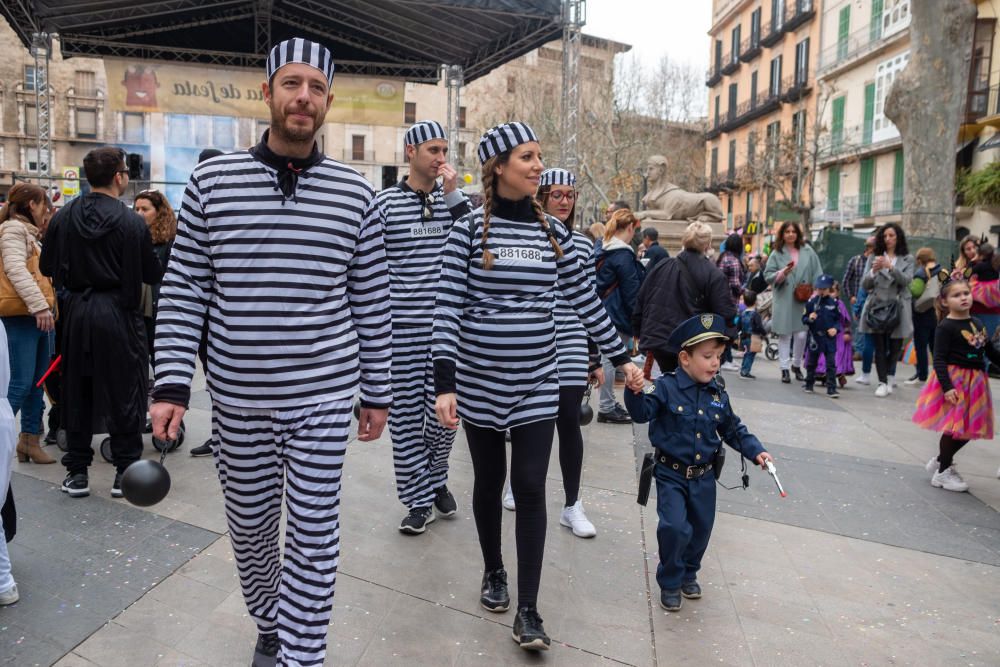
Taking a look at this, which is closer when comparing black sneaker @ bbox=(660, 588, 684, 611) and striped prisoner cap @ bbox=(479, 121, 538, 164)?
striped prisoner cap @ bbox=(479, 121, 538, 164)

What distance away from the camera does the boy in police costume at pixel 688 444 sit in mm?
3586

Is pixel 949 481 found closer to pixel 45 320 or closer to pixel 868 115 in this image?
pixel 45 320

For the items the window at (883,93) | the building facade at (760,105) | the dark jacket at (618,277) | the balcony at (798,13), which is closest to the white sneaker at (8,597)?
the dark jacket at (618,277)

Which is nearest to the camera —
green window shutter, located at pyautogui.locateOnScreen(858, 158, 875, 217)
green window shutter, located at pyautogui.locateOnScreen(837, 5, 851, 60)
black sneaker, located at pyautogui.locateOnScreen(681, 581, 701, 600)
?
black sneaker, located at pyautogui.locateOnScreen(681, 581, 701, 600)

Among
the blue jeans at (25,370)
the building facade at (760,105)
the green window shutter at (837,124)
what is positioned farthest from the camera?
the building facade at (760,105)

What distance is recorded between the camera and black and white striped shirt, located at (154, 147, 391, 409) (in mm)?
2443

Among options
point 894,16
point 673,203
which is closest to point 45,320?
point 673,203

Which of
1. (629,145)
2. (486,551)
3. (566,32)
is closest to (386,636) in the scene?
(486,551)

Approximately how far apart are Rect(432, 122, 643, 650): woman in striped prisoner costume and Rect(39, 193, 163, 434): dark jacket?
95.6 inches

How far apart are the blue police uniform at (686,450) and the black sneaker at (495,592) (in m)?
0.72

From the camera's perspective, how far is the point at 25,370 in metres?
5.43

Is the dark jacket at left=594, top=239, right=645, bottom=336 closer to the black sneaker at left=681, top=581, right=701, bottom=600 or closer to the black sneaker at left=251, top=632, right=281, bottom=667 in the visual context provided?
the black sneaker at left=681, top=581, right=701, bottom=600

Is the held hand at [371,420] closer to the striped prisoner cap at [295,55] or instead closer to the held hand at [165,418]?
the held hand at [165,418]

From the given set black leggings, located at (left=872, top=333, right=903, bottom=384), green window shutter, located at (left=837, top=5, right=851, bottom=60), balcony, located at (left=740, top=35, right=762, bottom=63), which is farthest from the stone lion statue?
balcony, located at (left=740, top=35, right=762, bottom=63)
